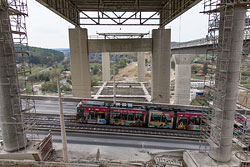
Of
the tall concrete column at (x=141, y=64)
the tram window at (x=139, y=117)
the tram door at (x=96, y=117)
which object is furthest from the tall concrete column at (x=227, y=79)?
the tall concrete column at (x=141, y=64)

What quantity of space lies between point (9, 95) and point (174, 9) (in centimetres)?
1298

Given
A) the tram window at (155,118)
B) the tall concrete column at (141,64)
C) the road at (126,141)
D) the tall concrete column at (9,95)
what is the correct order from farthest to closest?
the tall concrete column at (141,64)
the tram window at (155,118)
the road at (126,141)
the tall concrete column at (9,95)

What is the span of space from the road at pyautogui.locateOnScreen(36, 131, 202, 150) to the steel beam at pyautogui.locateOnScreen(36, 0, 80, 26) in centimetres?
932

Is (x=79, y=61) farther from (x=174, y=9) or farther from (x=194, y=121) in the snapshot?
(x=194, y=121)

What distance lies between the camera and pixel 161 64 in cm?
1662

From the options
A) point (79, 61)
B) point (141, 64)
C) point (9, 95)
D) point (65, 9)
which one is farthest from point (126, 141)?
point (141, 64)

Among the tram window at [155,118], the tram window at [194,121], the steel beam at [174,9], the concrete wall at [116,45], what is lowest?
the tram window at [194,121]

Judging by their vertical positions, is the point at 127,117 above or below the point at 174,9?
below

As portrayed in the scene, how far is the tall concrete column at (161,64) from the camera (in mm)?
16328

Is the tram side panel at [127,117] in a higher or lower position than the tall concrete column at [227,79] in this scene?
lower

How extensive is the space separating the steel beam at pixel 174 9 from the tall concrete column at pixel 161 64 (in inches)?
49.9

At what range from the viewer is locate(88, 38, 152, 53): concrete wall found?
16.7 metres

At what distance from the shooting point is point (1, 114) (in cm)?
785

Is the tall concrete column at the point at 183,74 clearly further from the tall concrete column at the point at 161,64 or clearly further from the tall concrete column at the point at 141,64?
the tall concrete column at the point at 161,64
